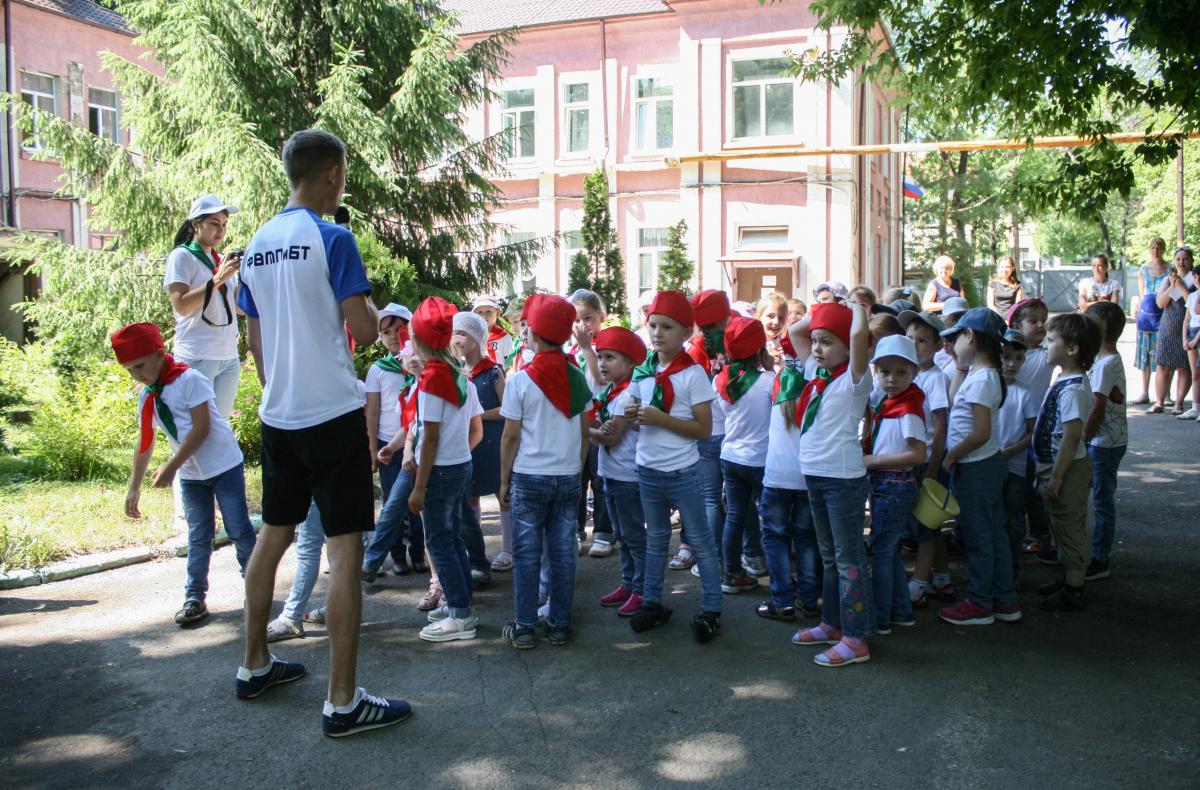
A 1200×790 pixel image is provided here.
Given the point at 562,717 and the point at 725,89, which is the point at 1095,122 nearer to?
the point at 562,717

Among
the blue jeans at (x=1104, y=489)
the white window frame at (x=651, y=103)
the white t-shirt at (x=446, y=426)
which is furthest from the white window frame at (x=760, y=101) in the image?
the white t-shirt at (x=446, y=426)

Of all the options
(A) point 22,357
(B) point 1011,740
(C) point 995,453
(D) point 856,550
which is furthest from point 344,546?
(A) point 22,357

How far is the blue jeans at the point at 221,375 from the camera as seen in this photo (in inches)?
272

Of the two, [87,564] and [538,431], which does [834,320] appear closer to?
[538,431]

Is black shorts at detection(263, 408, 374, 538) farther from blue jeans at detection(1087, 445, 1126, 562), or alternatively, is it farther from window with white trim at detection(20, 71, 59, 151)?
window with white trim at detection(20, 71, 59, 151)

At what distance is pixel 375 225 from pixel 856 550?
38.1 feet

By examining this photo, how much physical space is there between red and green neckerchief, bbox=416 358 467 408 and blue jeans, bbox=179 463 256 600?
1.27 meters

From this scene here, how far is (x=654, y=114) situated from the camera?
28.0 meters

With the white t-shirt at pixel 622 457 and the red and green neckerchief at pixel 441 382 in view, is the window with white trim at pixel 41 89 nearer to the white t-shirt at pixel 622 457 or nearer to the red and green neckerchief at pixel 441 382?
the red and green neckerchief at pixel 441 382

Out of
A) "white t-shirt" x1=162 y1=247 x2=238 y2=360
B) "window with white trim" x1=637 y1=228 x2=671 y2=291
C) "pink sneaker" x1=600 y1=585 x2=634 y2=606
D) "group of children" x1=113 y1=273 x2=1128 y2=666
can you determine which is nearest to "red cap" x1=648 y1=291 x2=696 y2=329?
"group of children" x1=113 y1=273 x2=1128 y2=666

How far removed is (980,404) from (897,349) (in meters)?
0.57

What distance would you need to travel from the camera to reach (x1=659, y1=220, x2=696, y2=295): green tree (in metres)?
25.7

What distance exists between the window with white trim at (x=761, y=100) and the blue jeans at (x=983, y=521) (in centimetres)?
2220

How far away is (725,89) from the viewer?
26609 mm
